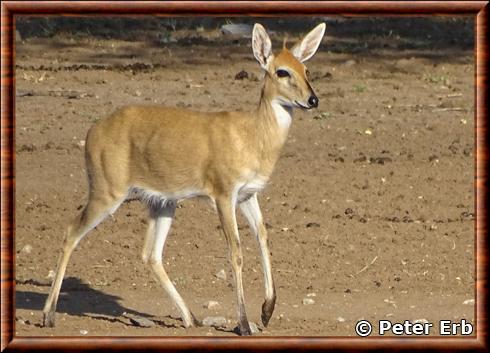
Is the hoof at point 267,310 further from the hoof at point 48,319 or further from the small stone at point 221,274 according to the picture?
the small stone at point 221,274

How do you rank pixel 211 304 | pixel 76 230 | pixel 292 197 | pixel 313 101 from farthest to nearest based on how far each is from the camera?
pixel 292 197, pixel 211 304, pixel 76 230, pixel 313 101

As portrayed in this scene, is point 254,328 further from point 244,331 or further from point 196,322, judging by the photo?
point 196,322

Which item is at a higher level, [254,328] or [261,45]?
[261,45]

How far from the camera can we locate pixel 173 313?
1159cm

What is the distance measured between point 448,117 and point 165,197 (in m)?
6.50

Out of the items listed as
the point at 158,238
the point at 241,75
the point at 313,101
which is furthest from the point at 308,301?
the point at 241,75

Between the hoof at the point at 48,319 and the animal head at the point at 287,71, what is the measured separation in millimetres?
2149

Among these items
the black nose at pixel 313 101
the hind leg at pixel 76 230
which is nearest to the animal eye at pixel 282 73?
the black nose at pixel 313 101

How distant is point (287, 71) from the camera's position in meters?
10.9

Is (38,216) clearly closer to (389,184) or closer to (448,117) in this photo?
(389,184)

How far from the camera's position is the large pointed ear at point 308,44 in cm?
1110

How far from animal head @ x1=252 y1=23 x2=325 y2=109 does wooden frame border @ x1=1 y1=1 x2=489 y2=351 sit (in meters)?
0.79

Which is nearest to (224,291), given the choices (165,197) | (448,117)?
(165,197)

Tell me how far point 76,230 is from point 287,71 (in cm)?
188
